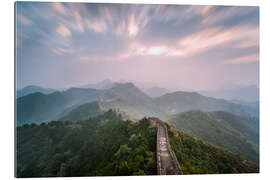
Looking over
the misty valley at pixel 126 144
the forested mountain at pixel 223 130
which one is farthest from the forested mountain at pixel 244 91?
the forested mountain at pixel 223 130

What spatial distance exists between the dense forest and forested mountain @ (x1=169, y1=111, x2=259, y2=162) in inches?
944

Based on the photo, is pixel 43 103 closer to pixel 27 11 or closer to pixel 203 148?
pixel 27 11

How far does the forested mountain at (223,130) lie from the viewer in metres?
24.5

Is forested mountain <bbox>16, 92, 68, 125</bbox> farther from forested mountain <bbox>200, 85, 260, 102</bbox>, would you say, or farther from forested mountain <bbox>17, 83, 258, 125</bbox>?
forested mountain <bbox>200, 85, 260, 102</bbox>

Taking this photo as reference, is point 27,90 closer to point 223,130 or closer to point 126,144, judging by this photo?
point 126,144

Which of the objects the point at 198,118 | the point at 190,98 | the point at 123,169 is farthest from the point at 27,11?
the point at 190,98

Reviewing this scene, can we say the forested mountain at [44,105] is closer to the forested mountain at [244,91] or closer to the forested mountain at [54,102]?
the forested mountain at [54,102]

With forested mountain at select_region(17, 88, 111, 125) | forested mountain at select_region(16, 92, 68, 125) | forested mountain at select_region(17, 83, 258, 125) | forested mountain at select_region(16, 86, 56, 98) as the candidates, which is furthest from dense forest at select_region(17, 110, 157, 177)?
forested mountain at select_region(16, 92, 68, 125)

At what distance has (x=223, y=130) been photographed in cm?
3011

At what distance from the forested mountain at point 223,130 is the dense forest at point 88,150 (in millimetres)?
23972

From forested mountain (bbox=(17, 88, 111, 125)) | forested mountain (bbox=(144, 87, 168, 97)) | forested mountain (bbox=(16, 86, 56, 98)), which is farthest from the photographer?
forested mountain (bbox=(17, 88, 111, 125))

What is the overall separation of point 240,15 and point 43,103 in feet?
306

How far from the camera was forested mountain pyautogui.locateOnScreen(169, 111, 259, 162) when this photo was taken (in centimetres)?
2447

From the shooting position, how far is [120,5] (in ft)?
20.4
